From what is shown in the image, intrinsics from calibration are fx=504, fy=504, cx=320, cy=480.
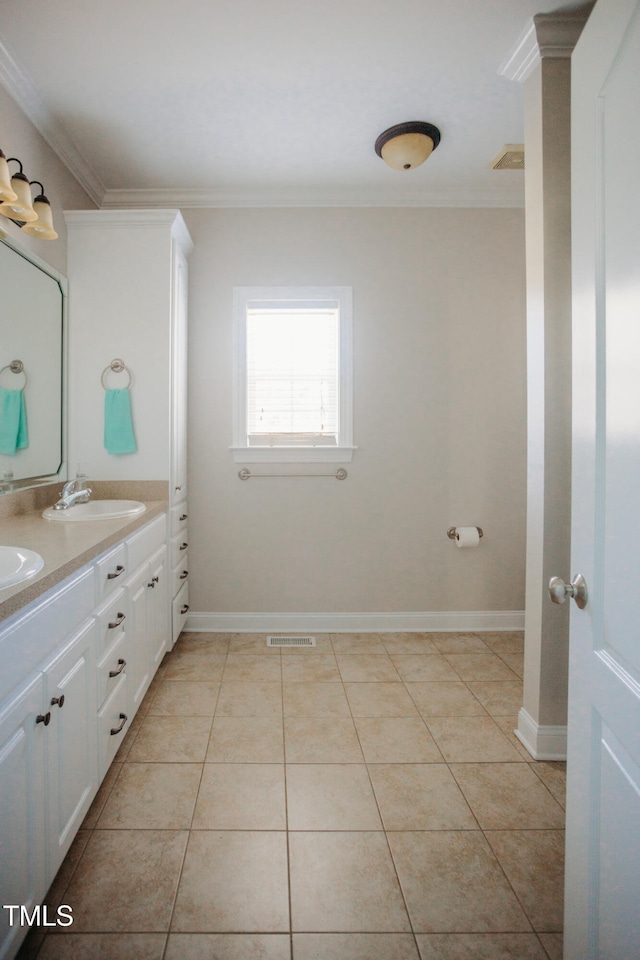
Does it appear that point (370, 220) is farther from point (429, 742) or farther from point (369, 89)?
point (429, 742)

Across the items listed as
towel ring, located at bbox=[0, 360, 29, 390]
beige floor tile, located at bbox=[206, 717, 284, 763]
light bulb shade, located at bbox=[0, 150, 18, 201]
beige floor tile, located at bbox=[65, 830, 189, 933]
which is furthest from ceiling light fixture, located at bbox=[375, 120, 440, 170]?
beige floor tile, located at bbox=[65, 830, 189, 933]

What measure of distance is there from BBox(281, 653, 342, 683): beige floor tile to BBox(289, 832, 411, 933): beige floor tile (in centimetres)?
101

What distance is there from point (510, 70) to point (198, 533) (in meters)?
2.68

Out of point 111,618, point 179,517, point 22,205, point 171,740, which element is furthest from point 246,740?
point 22,205

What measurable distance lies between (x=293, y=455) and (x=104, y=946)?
2.29 meters

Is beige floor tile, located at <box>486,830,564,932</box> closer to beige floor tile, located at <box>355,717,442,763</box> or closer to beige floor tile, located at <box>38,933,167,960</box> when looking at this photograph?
beige floor tile, located at <box>355,717,442,763</box>

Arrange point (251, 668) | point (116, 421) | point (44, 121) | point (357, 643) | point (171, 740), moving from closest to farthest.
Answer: point (171, 740) < point (44, 121) < point (116, 421) < point (251, 668) < point (357, 643)

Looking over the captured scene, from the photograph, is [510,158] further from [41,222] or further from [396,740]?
[396,740]

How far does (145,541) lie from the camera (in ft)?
7.04

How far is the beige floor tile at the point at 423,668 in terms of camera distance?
257 cm

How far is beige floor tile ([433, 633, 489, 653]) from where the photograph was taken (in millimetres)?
2896

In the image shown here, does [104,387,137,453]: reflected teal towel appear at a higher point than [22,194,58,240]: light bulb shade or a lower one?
lower

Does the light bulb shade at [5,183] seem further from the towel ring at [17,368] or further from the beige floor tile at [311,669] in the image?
the beige floor tile at [311,669]

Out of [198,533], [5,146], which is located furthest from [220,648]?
[5,146]
